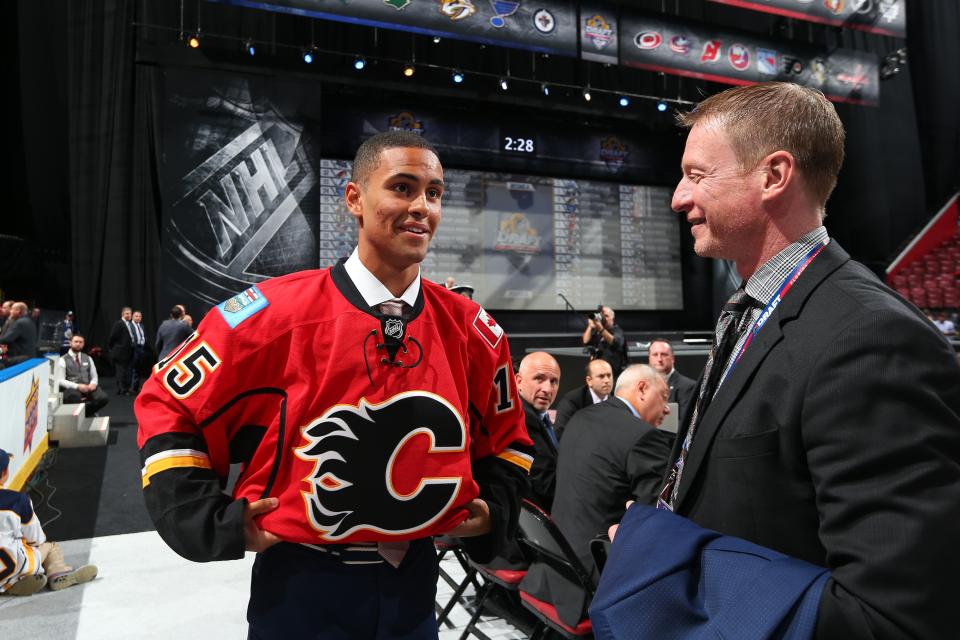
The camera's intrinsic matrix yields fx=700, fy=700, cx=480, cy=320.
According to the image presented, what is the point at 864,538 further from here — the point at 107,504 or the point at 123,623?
the point at 107,504

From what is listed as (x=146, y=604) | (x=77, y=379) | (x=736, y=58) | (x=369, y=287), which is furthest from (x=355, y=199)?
(x=736, y=58)

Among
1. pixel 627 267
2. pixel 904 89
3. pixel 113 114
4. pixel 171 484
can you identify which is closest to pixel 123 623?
pixel 171 484

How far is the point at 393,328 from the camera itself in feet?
4.42

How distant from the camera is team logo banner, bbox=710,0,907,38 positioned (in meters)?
9.71

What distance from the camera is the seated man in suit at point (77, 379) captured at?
26.1 feet

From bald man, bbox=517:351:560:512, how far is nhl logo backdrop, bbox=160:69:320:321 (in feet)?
23.8

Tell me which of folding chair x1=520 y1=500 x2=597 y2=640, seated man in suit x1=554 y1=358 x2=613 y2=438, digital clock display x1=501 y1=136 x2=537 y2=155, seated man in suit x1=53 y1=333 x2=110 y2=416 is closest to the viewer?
folding chair x1=520 y1=500 x2=597 y2=640

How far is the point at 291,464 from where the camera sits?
4.14ft

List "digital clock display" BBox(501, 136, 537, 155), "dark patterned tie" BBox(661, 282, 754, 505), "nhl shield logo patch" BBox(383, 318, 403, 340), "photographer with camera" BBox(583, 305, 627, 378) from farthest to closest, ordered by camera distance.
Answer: "digital clock display" BBox(501, 136, 537, 155) < "photographer with camera" BBox(583, 305, 627, 378) < "nhl shield logo patch" BBox(383, 318, 403, 340) < "dark patterned tie" BBox(661, 282, 754, 505)

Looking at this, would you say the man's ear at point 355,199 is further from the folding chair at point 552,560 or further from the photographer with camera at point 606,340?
the photographer with camera at point 606,340

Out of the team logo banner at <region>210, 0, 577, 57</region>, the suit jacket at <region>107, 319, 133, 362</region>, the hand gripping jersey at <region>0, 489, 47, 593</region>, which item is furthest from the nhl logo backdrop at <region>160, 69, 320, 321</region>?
the hand gripping jersey at <region>0, 489, 47, 593</region>

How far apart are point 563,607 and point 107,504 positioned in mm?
4252

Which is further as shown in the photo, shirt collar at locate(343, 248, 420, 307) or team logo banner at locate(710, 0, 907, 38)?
team logo banner at locate(710, 0, 907, 38)

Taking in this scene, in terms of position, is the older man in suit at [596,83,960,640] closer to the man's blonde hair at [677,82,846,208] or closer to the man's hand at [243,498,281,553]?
the man's blonde hair at [677,82,846,208]
